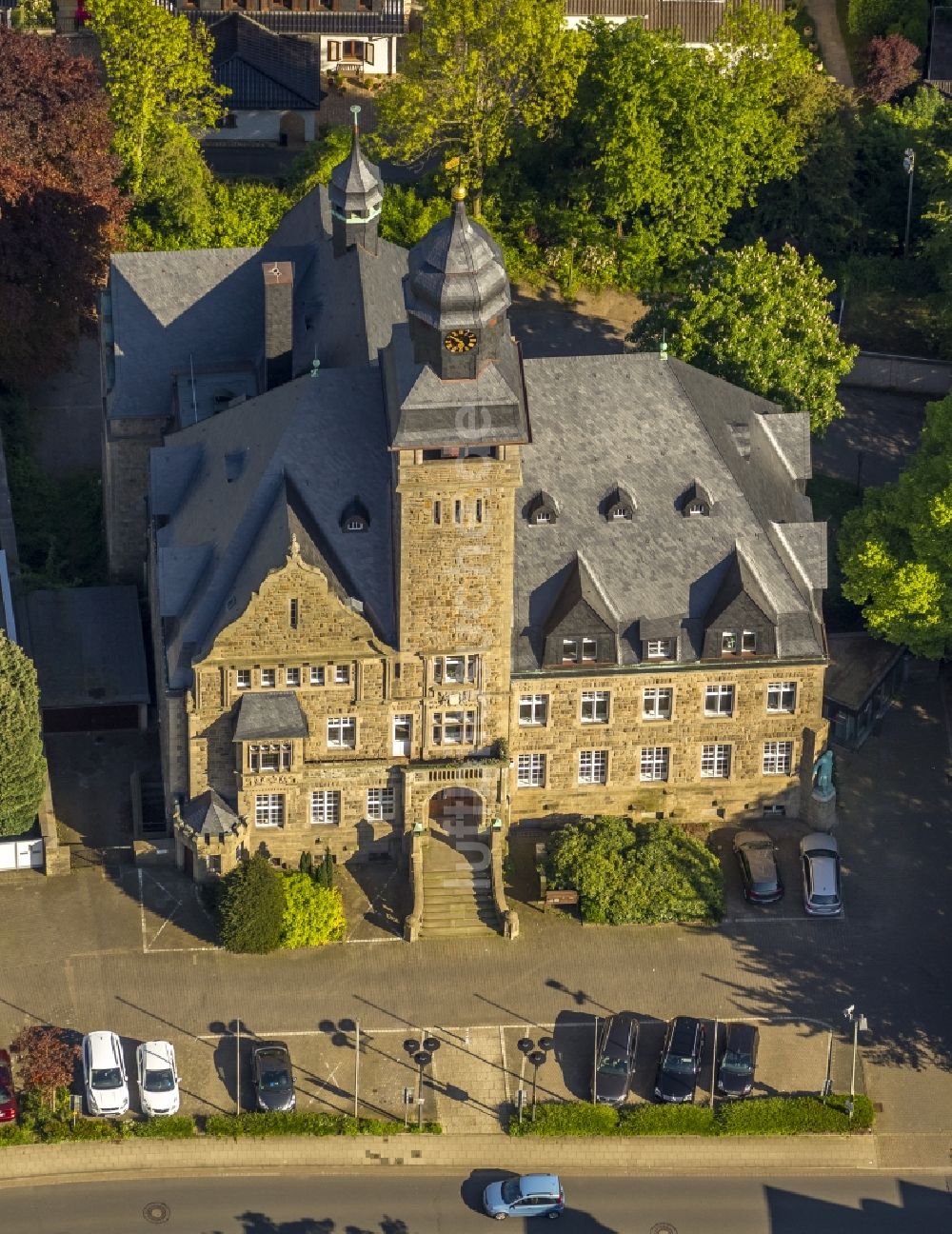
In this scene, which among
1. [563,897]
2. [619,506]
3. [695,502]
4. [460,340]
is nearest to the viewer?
[460,340]

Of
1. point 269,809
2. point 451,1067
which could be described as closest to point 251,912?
point 269,809

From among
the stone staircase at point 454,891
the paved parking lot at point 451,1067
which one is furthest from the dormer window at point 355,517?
the paved parking lot at point 451,1067

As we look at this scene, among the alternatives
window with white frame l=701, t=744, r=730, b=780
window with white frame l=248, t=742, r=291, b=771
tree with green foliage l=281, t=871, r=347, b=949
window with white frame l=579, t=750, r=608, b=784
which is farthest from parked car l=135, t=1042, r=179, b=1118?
window with white frame l=701, t=744, r=730, b=780

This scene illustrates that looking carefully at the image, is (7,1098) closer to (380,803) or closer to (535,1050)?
(380,803)

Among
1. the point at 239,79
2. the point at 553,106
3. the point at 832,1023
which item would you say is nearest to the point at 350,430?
the point at 832,1023

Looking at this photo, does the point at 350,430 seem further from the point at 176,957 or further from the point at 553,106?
the point at 553,106
